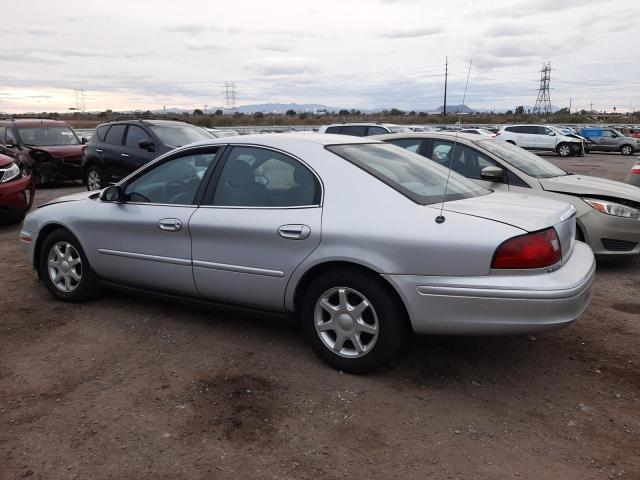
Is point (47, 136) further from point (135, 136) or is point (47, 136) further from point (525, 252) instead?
point (525, 252)

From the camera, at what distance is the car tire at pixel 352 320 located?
11.3 ft

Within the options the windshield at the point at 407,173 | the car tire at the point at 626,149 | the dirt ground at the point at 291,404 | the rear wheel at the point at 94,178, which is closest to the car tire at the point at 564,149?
the car tire at the point at 626,149

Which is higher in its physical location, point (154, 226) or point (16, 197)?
point (154, 226)

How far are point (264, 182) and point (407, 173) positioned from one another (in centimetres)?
100

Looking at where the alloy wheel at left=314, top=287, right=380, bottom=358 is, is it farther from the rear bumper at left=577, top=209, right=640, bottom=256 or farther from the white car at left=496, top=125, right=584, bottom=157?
the white car at left=496, top=125, right=584, bottom=157

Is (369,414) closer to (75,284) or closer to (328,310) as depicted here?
(328,310)

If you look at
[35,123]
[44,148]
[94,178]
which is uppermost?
[35,123]

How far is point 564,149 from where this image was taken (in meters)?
30.0

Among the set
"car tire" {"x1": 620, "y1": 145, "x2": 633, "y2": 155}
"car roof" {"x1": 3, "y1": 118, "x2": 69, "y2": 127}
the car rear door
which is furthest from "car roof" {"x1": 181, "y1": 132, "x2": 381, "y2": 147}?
"car tire" {"x1": 620, "y1": 145, "x2": 633, "y2": 155}

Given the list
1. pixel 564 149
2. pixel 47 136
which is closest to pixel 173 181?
pixel 47 136

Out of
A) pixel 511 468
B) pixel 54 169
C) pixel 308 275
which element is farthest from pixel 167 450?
pixel 54 169

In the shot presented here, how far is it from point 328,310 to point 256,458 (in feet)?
3.56

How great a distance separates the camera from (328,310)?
12.0 feet

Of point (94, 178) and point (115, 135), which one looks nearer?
point (115, 135)
